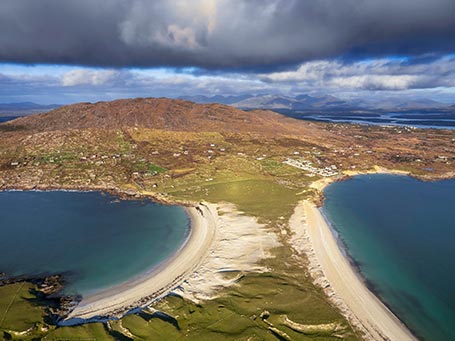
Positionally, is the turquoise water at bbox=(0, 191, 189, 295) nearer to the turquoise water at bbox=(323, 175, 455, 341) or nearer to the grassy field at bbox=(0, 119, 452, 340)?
the grassy field at bbox=(0, 119, 452, 340)

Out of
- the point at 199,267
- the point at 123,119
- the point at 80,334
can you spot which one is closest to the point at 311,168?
the point at 199,267

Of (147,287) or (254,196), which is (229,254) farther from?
(254,196)

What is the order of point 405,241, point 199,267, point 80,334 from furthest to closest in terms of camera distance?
point 405,241, point 199,267, point 80,334

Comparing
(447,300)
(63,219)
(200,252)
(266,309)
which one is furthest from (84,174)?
(447,300)

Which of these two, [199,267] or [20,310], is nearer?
[20,310]

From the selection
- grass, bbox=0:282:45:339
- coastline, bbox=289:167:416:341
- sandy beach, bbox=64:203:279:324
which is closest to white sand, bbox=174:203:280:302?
sandy beach, bbox=64:203:279:324

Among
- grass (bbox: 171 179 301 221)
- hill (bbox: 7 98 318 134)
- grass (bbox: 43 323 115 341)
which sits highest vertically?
hill (bbox: 7 98 318 134)
